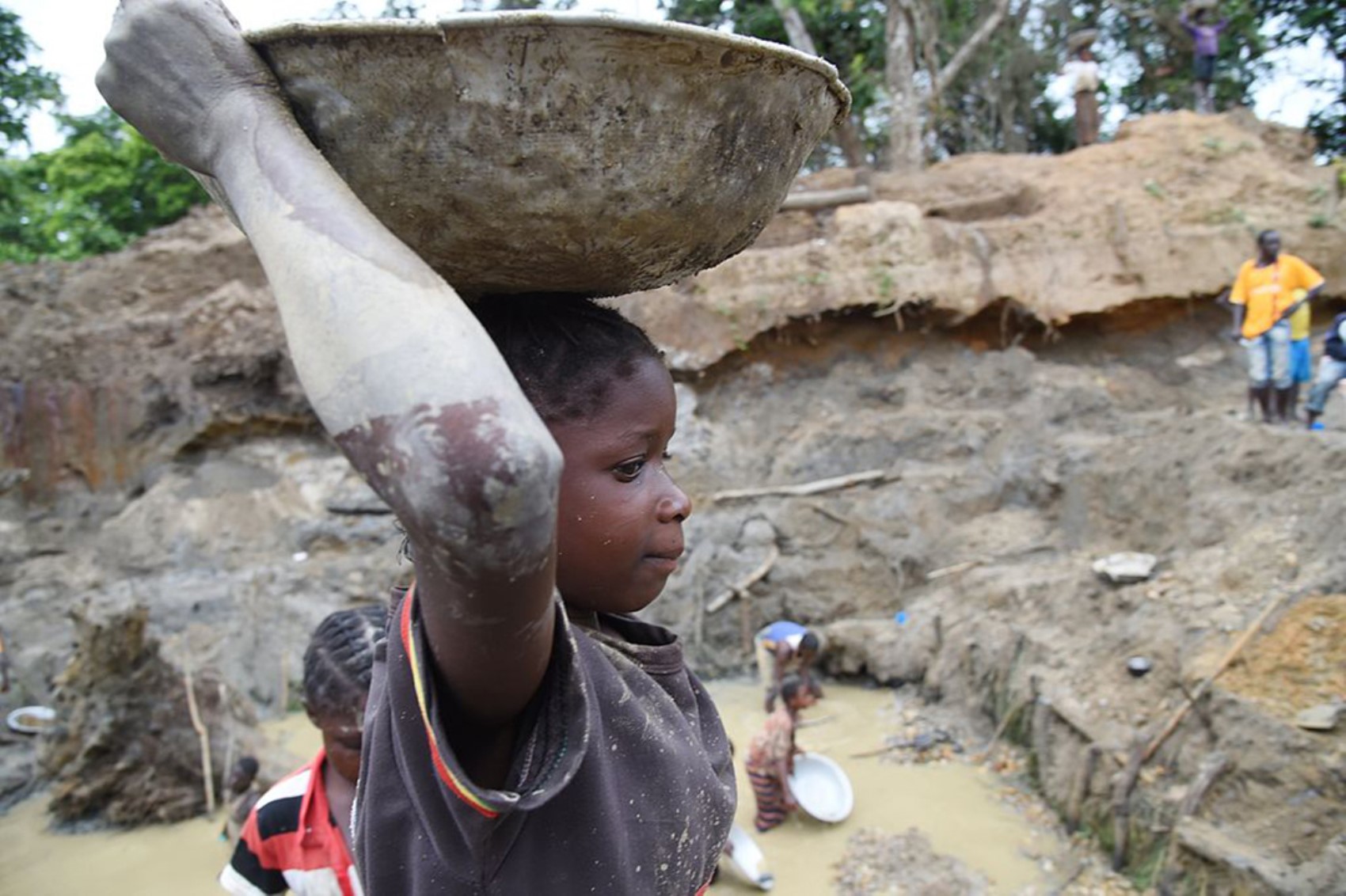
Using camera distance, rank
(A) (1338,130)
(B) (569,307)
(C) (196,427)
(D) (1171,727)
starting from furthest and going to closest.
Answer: (A) (1338,130) < (C) (196,427) < (D) (1171,727) < (B) (569,307)

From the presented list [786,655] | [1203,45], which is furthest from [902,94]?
[786,655]

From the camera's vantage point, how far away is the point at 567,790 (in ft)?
2.84

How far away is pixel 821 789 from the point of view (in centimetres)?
550

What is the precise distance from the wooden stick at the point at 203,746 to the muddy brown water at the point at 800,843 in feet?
0.53

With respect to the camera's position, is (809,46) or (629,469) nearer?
(629,469)

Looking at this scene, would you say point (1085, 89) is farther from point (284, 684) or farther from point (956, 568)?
point (284, 684)

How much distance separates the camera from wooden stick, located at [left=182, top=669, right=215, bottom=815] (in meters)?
5.83

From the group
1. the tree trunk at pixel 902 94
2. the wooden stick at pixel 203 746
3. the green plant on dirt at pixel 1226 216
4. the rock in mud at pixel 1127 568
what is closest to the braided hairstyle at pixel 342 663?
the wooden stick at pixel 203 746

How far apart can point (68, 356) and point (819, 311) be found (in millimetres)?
8288

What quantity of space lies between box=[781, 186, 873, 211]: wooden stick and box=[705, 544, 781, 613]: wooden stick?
474cm

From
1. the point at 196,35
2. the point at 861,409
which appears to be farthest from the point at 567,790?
Result: the point at 861,409

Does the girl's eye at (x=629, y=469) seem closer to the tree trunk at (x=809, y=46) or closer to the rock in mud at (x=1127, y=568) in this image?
the rock in mud at (x=1127, y=568)

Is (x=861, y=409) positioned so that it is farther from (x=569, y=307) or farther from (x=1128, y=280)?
(x=569, y=307)

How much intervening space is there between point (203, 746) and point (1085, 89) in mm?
12535
